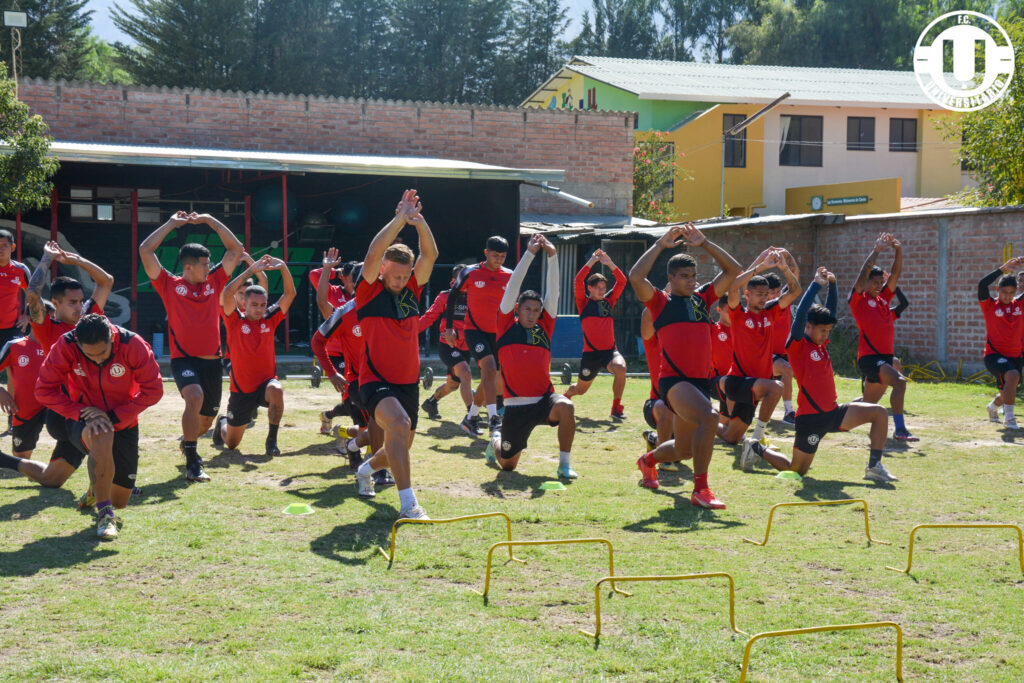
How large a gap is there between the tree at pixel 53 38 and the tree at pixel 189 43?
1.54 m

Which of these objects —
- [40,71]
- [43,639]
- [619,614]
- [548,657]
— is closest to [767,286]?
[619,614]

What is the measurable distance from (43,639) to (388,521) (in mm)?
2783

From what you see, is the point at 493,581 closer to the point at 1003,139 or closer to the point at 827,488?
the point at 827,488

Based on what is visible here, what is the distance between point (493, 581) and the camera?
18.8 feet

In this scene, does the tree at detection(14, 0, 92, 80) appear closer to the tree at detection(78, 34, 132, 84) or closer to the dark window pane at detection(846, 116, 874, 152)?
the tree at detection(78, 34, 132, 84)

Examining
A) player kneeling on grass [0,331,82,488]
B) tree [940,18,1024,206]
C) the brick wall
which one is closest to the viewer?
player kneeling on grass [0,331,82,488]

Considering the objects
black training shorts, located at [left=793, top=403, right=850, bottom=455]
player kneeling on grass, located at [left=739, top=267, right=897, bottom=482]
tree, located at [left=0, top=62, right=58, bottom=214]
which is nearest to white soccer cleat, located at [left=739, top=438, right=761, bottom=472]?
player kneeling on grass, located at [left=739, top=267, right=897, bottom=482]

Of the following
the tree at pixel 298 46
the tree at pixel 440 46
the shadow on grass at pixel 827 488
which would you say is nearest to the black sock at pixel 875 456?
the shadow on grass at pixel 827 488

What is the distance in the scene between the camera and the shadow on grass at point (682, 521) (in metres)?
6.98

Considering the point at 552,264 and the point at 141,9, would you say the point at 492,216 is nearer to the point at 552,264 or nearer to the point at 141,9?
the point at 552,264

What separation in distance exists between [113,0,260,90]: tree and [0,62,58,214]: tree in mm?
19113

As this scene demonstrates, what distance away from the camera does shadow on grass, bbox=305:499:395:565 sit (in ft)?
20.4

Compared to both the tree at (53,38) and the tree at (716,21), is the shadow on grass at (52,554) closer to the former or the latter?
the tree at (53,38)

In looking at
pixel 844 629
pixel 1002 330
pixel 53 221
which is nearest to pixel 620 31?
pixel 53 221
